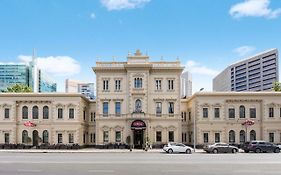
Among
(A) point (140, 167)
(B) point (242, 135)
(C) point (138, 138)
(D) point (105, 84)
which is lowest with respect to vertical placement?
(C) point (138, 138)

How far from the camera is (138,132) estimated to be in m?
63.9

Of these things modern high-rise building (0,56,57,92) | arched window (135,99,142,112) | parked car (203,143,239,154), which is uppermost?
modern high-rise building (0,56,57,92)

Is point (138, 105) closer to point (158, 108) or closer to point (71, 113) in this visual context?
point (158, 108)

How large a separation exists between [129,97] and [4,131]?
20.7 metres

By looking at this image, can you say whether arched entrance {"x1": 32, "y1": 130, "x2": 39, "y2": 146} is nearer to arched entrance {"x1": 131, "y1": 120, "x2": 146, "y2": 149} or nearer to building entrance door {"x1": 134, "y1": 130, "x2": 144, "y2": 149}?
arched entrance {"x1": 131, "y1": 120, "x2": 146, "y2": 149}

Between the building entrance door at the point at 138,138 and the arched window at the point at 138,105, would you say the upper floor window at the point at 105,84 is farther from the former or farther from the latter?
the building entrance door at the point at 138,138

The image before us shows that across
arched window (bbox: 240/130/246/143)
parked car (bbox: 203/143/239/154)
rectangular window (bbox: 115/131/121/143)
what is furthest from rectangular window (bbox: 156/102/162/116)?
→ parked car (bbox: 203/143/239/154)

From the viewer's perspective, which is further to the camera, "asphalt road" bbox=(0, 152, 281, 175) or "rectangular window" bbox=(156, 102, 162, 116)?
"rectangular window" bbox=(156, 102, 162, 116)

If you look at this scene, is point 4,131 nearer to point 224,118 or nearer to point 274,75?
point 224,118

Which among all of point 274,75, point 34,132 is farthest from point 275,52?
point 34,132

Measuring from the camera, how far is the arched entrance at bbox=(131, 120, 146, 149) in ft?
206

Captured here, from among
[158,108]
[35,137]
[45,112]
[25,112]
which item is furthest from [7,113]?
[158,108]

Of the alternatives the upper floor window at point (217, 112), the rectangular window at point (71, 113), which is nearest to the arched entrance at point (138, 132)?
the rectangular window at point (71, 113)

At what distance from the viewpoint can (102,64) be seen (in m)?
64.2
